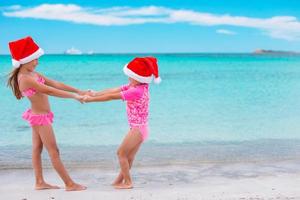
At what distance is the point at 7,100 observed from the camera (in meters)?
15.3

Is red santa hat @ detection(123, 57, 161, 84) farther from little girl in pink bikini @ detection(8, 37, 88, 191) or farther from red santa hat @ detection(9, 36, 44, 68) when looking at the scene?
red santa hat @ detection(9, 36, 44, 68)

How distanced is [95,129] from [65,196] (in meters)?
4.97

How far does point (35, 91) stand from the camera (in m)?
4.80

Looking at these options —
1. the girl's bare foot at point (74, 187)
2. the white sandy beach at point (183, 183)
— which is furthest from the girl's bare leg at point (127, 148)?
the girl's bare foot at point (74, 187)

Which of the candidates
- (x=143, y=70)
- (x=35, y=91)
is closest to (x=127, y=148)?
(x=143, y=70)

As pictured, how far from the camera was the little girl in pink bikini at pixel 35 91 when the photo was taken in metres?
4.75

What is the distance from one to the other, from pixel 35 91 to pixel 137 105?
887 mm

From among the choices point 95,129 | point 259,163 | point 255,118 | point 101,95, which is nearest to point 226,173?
point 259,163

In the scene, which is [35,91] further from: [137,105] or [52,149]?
[137,105]

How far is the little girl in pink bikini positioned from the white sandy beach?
0.29 m

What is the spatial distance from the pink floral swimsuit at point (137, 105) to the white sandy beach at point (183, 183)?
57 centimetres

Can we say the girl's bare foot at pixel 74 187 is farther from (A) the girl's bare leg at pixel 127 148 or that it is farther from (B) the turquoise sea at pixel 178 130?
(B) the turquoise sea at pixel 178 130

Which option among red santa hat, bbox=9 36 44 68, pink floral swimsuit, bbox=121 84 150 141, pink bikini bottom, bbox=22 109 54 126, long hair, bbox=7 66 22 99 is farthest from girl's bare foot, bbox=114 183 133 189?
red santa hat, bbox=9 36 44 68

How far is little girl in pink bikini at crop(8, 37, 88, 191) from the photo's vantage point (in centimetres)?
475
